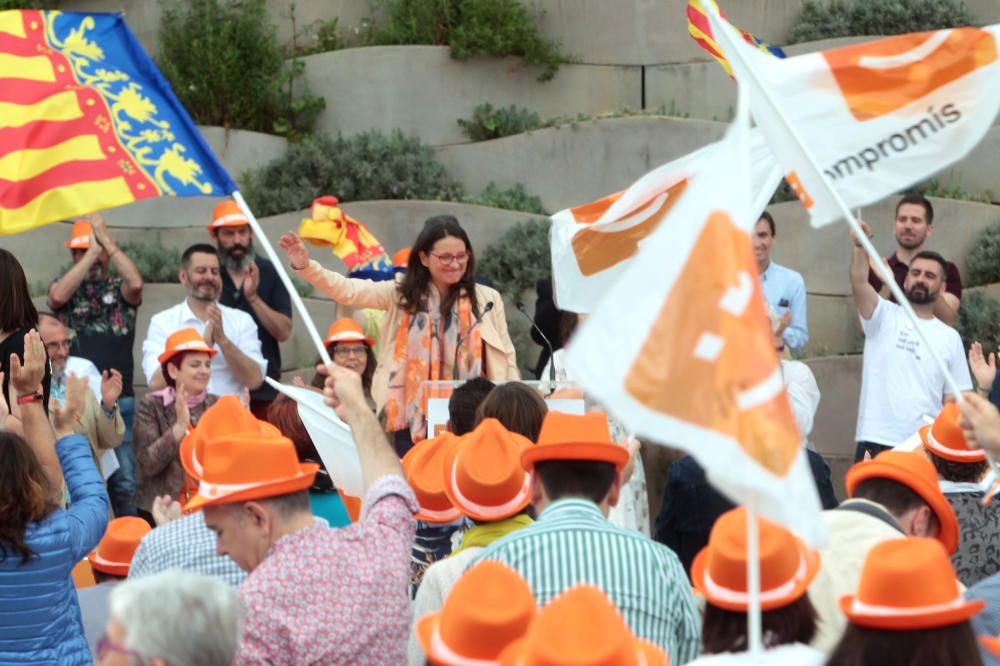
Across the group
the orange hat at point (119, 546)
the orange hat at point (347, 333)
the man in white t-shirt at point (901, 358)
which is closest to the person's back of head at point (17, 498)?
the orange hat at point (119, 546)

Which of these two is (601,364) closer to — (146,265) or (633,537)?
(633,537)

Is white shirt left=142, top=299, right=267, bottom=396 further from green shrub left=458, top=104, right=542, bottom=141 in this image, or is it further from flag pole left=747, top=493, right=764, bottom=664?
flag pole left=747, top=493, right=764, bottom=664

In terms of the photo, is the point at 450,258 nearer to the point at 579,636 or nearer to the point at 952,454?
the point at 952,454

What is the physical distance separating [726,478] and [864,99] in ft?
8.01

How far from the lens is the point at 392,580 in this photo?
4.31 metres

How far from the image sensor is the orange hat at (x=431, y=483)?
582 cm

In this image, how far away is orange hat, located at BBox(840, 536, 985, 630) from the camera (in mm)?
3195

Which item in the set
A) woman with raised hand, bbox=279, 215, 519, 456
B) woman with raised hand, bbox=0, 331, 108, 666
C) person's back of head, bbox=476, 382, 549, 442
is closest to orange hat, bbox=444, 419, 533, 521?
person's back of head, bbox=476, 382, 549, 442

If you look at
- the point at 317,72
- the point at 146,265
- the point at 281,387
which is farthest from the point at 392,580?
the point at 317,72

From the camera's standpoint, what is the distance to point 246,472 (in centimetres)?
428

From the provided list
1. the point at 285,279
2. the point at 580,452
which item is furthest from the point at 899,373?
the point at 580,452

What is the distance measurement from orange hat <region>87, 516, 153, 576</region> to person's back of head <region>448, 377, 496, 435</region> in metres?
1.44

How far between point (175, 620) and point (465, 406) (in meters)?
3.33

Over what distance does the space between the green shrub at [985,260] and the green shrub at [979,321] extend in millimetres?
490
